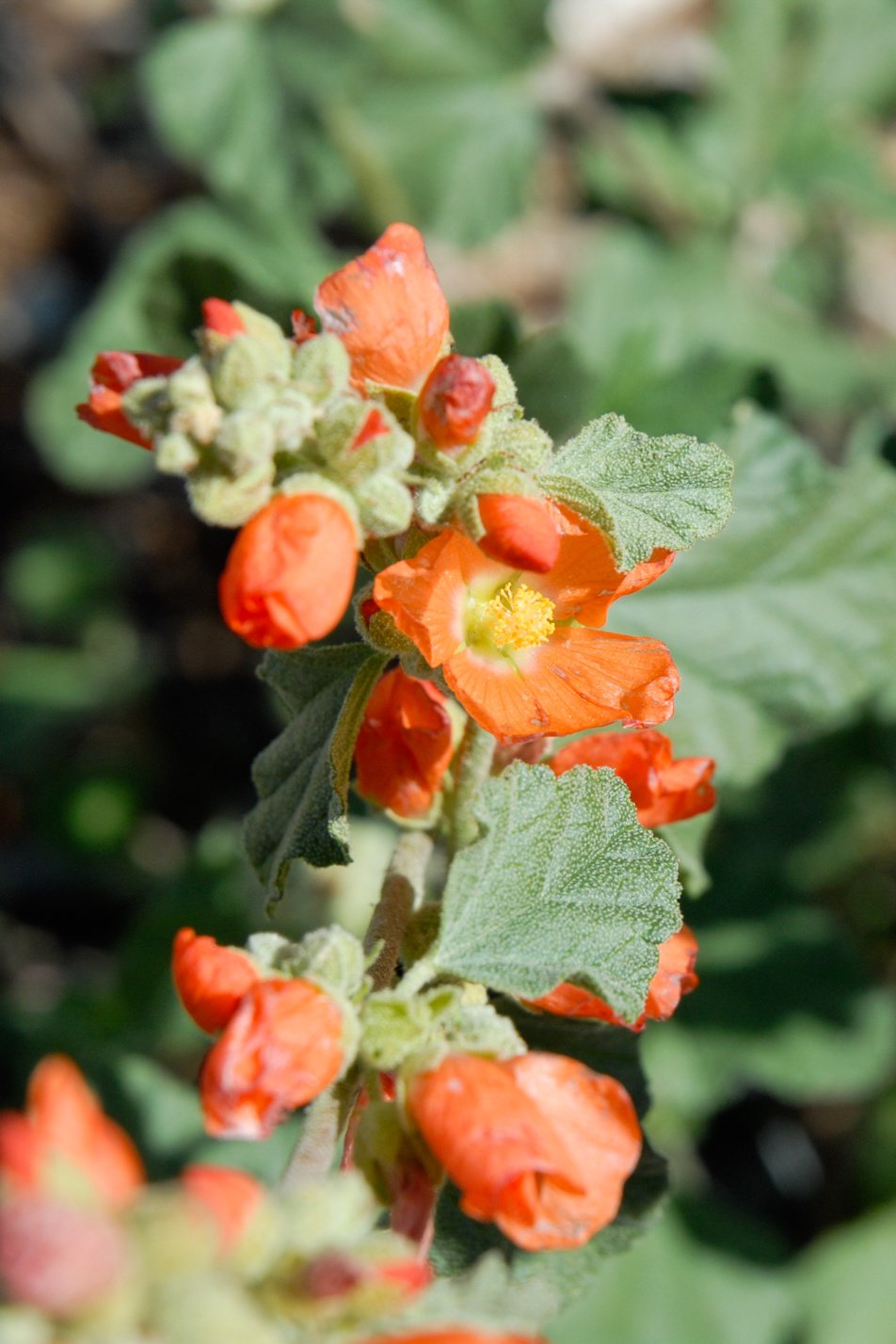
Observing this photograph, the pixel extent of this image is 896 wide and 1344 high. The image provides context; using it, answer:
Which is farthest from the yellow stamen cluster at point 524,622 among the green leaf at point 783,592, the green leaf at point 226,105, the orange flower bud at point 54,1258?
the green leaf at point 226,105

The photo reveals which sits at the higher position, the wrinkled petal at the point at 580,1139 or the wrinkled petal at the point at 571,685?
the wrinkled petal at the point at 571,685

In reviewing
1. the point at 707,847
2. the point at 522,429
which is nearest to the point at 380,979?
the point at 522,429

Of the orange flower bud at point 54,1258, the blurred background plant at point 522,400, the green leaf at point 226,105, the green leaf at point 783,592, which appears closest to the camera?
the orange flower bud at point 54,1258

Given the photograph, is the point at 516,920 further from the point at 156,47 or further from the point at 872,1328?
the point at 156,47

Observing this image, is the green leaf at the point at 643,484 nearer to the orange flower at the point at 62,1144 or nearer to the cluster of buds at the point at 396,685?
the cluster of buds at the point at 396,685

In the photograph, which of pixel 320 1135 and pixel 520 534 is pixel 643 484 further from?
pixel 320 1135

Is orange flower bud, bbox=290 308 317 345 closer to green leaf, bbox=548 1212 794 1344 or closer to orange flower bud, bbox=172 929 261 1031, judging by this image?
orange flower bud, bbox=172 929 261 1031

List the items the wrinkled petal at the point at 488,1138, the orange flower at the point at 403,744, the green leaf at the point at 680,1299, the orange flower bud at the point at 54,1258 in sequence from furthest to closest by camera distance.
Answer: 1. the green leaf at the point at 680,1299
2. the orange flower at the point at 403,744
3. the wrinkled petal at the point at 488,1138
4. the orange flower bud at the point at 54,1258
